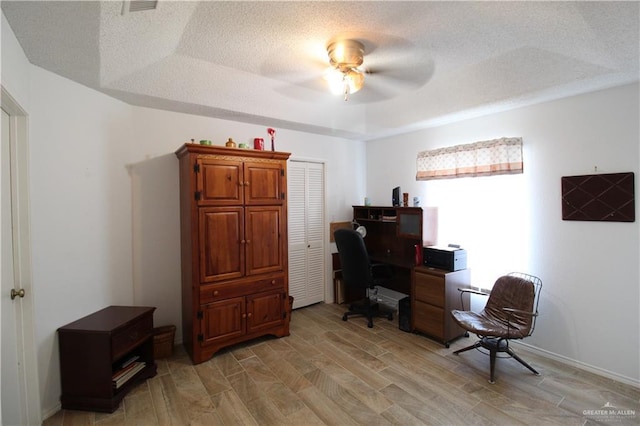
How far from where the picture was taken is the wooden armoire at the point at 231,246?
8.86 feet

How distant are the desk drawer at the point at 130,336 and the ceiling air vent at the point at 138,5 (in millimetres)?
2248

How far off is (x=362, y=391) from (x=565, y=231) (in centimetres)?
239

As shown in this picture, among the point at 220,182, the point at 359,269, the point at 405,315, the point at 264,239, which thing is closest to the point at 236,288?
the point at 264,239

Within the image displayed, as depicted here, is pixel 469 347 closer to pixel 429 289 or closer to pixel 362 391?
pixel 429 289

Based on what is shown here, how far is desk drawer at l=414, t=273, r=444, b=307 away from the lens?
3.08 m

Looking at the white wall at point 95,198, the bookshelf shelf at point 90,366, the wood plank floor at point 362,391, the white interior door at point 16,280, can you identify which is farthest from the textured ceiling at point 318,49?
the wood plank floor at point 362,391

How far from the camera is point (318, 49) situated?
2195mm

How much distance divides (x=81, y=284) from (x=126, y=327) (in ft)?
1.71

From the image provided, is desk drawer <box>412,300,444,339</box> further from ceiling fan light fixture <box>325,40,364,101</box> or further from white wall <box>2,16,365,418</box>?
white wall <box>2,16,365,418</box>

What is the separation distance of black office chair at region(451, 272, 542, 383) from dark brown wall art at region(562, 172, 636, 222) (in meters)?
0.76

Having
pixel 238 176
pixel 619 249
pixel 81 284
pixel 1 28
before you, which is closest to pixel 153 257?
pixel 81 284

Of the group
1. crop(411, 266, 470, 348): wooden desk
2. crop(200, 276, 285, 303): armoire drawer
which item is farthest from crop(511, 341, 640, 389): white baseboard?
crop(200, 276, 285, 303): armoire drawer

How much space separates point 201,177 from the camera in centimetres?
267

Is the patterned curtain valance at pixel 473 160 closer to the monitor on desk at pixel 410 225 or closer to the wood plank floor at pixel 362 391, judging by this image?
the monitor on desk at pixel 410 225
